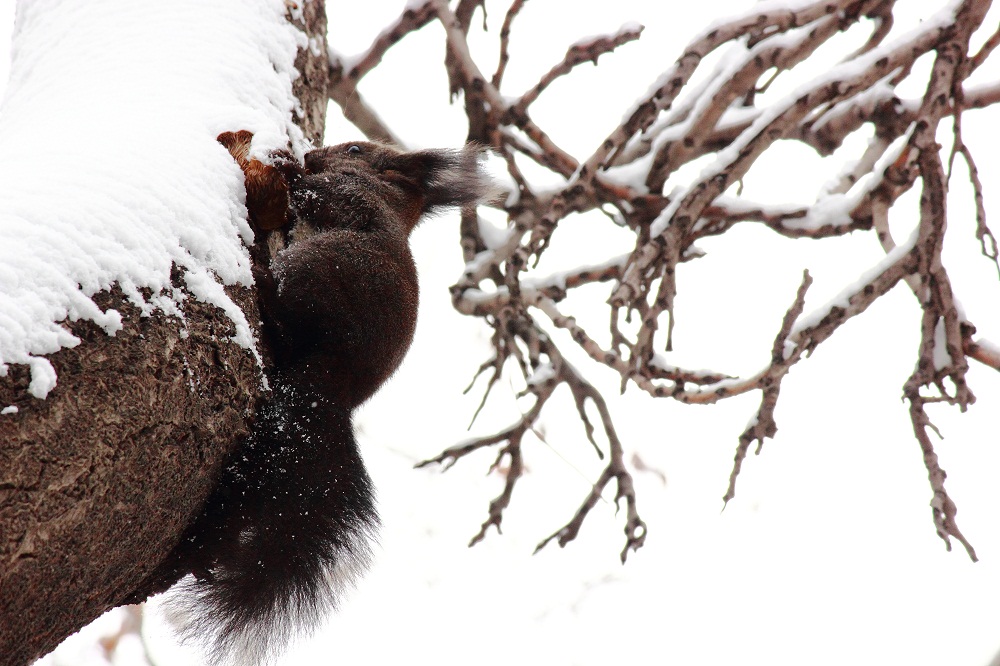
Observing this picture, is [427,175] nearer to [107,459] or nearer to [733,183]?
[733,183]

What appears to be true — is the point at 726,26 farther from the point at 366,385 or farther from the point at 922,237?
the point at 366,385

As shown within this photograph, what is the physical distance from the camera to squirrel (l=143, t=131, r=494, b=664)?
1452 millimetres

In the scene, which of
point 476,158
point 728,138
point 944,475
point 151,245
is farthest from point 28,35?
point 944,475

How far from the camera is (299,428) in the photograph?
1585 mm

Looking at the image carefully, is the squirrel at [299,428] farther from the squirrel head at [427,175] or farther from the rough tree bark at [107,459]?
the squirrel head at [427,175]

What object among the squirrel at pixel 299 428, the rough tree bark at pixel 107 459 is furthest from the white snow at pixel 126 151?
the squirrel at pixel 299 428

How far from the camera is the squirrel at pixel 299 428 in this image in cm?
145

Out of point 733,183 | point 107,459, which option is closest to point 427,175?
point 733,183

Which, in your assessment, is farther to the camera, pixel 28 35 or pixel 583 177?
pixel 583 177

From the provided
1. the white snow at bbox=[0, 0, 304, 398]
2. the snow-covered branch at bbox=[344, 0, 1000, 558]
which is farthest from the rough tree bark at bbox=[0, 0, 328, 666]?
the snow-covered branch at bbox=[344, 0, 1000, 558]

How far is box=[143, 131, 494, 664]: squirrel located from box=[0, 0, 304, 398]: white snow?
168 mm

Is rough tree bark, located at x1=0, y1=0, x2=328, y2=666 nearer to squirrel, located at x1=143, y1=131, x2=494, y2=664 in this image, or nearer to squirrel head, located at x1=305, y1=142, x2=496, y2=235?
squirrel, located at x1=143, y1=131, x2=494, y2=664

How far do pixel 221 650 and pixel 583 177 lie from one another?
1736 millimetres

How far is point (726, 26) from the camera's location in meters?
2.59
